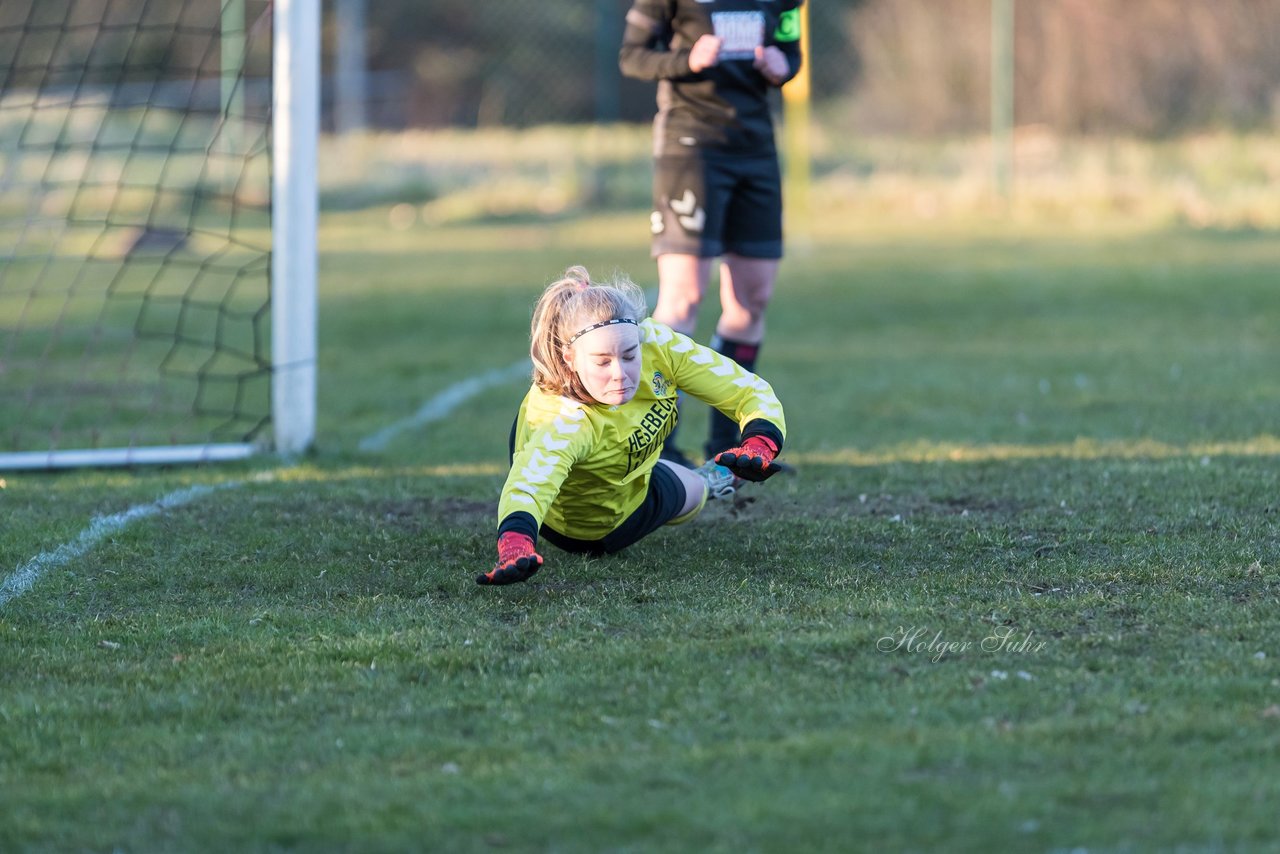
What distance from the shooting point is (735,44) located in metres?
5.97

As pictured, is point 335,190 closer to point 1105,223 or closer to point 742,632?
point 1105,223

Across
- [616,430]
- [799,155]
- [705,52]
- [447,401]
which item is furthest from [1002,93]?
[616,430]

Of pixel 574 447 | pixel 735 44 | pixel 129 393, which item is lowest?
pixel 129 393

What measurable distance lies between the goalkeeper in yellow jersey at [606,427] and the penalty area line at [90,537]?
59.1 inches

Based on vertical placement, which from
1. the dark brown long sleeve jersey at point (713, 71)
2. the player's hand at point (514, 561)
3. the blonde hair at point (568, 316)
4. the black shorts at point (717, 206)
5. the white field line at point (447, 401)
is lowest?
the white field line at point (447, 401)

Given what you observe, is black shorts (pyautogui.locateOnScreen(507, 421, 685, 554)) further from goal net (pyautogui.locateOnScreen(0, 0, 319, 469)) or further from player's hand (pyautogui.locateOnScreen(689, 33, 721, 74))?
goal net (pyautogui.locateOnScreen(0, 0, 319, 469))

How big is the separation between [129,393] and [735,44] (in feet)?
15.7

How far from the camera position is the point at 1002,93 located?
59.0 ft

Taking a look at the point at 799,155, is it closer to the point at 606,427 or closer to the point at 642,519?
the point at 642,519

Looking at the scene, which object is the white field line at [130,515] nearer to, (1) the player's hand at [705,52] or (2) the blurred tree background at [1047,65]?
(1) the player's hand at [705,52]

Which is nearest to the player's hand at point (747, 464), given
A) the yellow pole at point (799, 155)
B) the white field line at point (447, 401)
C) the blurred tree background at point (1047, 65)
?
the white field line at point (447, 401)

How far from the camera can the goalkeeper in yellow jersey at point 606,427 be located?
424cm

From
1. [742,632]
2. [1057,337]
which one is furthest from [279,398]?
[1057,337]

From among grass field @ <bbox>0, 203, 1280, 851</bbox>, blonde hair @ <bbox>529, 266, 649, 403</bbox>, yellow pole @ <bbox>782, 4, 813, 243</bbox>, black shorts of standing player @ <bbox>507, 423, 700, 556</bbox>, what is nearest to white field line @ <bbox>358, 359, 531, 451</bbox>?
grass field @ <bbox>0, 203, 1280, 851</bbox>
